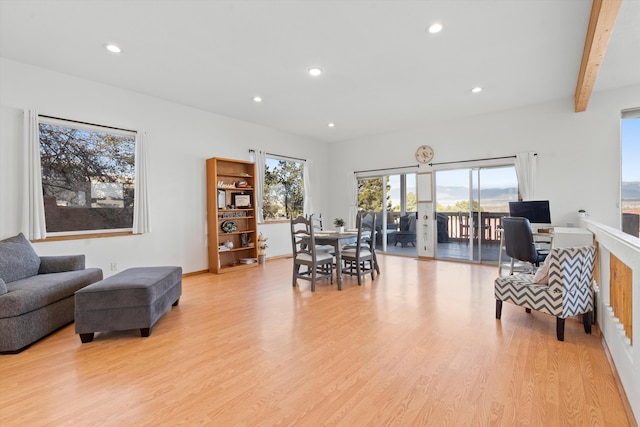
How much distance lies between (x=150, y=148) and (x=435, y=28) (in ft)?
13.9

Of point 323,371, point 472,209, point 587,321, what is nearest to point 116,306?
point 323,371

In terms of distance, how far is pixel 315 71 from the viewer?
148 inches

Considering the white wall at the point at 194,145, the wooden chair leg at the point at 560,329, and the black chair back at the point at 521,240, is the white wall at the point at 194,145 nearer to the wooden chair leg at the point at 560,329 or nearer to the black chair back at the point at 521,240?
the black chair back at the point at 521,240

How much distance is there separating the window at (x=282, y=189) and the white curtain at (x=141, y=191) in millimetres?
2401

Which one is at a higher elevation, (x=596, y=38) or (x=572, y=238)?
(x=596, y=38)

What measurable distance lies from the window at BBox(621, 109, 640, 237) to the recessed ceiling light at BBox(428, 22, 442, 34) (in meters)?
3.92

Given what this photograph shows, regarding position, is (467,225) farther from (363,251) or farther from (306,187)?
(306,187)

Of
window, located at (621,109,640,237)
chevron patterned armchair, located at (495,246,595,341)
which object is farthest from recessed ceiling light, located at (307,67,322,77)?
window, located at (621,109,640,237)

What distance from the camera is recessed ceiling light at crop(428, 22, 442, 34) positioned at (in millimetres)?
2795

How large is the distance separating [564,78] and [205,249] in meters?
6.16

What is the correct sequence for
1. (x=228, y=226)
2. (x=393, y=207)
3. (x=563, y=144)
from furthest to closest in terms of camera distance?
(x=393, y=207), (x=228, y=226), (x=563, y=144)

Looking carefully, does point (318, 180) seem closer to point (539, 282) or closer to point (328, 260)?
point (328, 260)

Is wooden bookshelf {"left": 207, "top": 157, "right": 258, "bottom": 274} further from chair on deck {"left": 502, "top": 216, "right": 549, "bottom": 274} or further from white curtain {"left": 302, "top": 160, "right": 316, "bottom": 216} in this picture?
chair on deck {"left": 502, "top": 216, "right": 549, "bottom": 274}

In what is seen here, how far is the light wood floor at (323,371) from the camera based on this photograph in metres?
1.58
